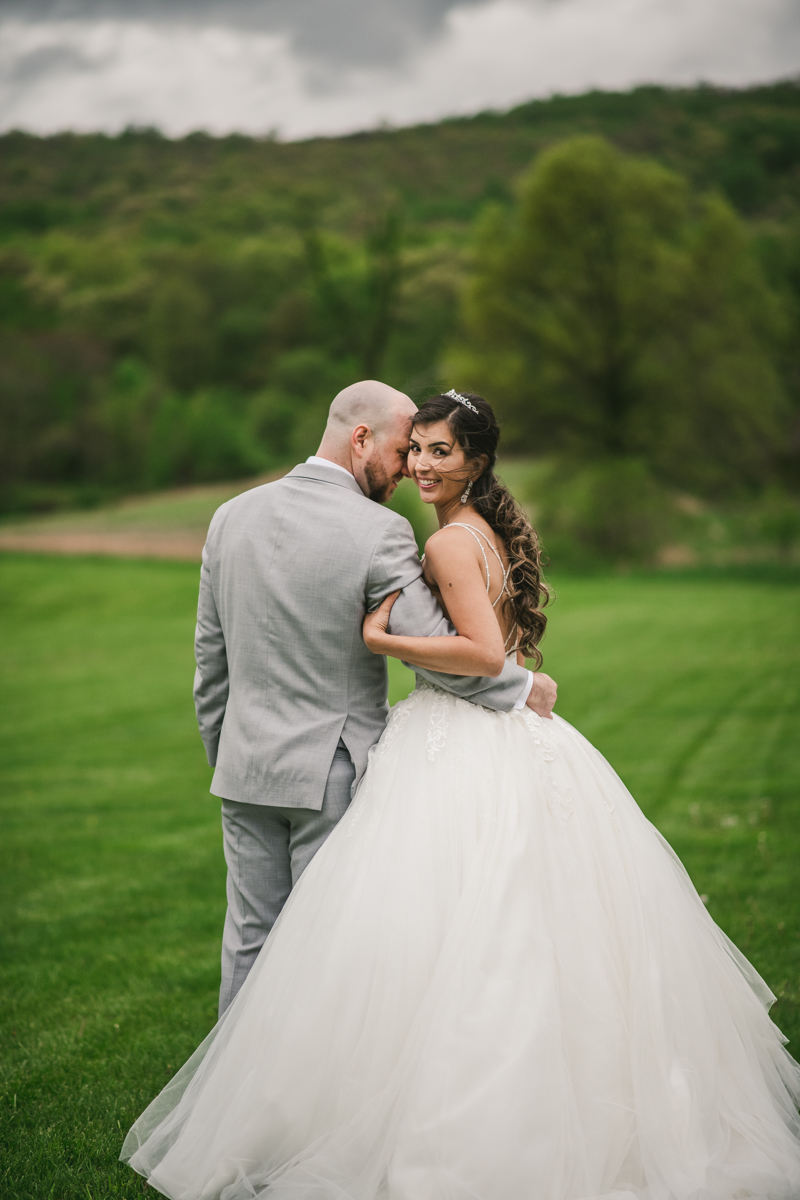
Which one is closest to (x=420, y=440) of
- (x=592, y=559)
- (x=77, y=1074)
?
(x=77, y=1074)

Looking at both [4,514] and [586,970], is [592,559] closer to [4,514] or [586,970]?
[4,514]

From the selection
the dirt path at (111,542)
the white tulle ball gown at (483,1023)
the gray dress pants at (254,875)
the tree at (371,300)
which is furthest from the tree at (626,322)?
the white tulle ball gown at (483,1023)

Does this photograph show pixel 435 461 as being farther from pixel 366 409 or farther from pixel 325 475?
pixel 325 475

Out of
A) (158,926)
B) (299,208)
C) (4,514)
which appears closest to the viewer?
(158,926)

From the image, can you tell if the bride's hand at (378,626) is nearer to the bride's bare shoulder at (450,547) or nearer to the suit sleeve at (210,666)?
the bride's bare shoulder at (450,547)

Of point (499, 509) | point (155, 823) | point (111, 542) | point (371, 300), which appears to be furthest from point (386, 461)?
point (371, 300)

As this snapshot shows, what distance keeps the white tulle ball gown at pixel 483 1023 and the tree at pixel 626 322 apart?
87.0ft

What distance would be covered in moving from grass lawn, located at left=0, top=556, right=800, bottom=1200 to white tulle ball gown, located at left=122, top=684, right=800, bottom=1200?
707 millimetres

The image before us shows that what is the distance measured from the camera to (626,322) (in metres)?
28.6

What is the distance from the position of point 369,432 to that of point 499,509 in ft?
1.71

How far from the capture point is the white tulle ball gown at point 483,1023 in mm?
2469

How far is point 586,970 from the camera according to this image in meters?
2.67

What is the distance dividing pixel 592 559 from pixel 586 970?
24.8 m

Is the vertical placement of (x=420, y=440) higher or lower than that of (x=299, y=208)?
lower
